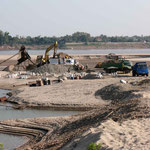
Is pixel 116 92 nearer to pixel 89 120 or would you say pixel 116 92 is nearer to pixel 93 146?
pixel 89 120

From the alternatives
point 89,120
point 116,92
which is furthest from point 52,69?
point 89,120

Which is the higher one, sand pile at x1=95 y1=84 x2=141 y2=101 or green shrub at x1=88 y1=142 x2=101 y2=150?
green shrub at x1=88 y1=142 x2=101 y2=150

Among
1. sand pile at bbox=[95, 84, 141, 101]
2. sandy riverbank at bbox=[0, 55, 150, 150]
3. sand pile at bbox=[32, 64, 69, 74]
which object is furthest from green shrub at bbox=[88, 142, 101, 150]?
sand pile at bbox=[32, 64, 69, 74]

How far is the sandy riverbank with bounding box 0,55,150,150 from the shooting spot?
1220 cm

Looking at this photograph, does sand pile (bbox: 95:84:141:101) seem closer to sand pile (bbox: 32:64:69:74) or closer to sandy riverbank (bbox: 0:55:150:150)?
sandy riverbank (bbox: 0:55:150:150)

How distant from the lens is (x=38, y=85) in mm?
31516

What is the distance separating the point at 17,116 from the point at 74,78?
1322 cm

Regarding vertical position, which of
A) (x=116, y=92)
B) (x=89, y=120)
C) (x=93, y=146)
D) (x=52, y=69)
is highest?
(x=93, y=146)

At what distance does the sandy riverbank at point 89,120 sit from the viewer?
12195mm

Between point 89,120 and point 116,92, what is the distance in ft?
30.1

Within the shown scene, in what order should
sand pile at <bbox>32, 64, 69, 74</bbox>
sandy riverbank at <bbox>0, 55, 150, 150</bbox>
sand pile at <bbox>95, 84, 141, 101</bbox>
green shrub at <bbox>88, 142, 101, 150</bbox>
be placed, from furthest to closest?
sand pile at <bbox>32, 64, 69, 74</bbox>, sand pile at <bbox>95, 84, 141, 101</bbox>, sandy riverbank at <bbox>0, 55, 150, 150</bbox>, green shrub at <bbox>88, 142, 101, 150</bbox>

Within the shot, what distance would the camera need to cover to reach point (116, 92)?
25.2 meters

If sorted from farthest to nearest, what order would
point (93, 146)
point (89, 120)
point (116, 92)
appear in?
point (116, 92), point (89, 120), point (93, 146)

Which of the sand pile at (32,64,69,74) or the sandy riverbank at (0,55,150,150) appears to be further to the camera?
the sand pile at (32,64,69,74)
